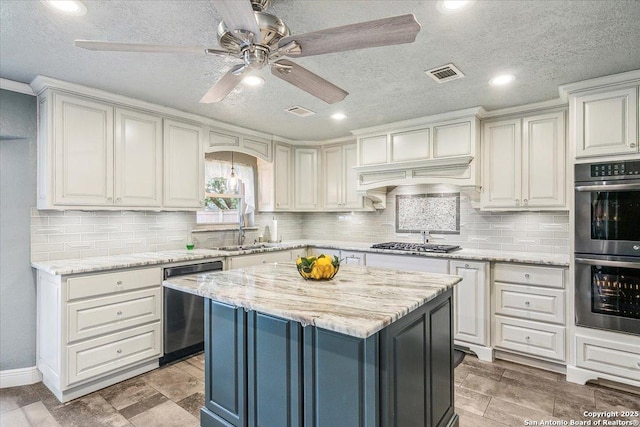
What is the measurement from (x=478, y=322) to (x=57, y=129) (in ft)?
13.6

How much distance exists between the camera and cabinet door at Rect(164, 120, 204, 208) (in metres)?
3.55

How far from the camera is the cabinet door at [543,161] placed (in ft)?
10.7

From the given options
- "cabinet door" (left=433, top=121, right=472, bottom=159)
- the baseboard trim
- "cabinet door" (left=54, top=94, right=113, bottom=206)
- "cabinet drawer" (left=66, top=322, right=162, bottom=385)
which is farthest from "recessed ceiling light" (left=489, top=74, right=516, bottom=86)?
the baseboard trim

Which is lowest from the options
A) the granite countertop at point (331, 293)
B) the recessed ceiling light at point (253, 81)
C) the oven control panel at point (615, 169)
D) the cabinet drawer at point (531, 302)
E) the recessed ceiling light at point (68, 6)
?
the cabinet drawer at point (531, 302)

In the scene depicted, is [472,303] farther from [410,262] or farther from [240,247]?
[240,247]

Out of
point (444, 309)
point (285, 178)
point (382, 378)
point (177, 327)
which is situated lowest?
point (177, 327)

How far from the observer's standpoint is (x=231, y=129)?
13.8 ft

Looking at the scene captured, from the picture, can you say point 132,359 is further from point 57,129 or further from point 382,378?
point 382,378

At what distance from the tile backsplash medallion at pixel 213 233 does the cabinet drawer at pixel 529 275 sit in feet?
1.96

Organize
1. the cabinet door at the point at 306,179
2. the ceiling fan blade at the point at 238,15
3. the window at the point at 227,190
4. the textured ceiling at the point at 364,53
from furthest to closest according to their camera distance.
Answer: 1. the cabinet door at the point at 306,179
2. the window at the point at 227,190
3. the textured ceiling at the point at 364,53
4. the ceiling fan blade at the point at 238,15

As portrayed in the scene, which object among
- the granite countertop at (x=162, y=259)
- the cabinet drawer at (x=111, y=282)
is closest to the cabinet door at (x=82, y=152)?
the granite countertop at (x=162, y=259)

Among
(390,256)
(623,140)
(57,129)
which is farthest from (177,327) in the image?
(623,140)

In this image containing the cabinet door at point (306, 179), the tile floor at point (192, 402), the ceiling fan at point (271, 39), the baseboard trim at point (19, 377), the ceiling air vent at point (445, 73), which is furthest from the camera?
the cabinet door at point (306, 179)

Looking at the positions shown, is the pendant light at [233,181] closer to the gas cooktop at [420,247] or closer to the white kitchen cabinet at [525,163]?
the gas cooktop at [420,247]
